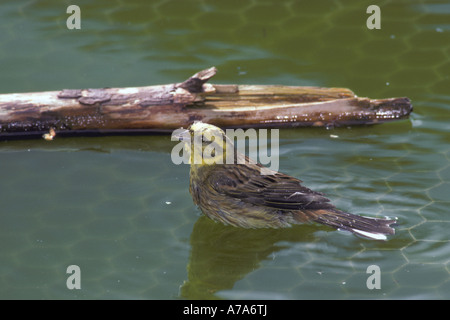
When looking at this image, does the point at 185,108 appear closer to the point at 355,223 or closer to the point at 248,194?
the point at 248,194

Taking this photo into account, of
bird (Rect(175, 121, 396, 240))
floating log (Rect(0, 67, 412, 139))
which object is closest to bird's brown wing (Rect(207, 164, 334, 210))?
bird (Rect(175, 121, 396, 240))

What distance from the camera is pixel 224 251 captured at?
6855 millimetres

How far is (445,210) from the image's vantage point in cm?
712

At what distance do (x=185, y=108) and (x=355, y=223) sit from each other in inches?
87.4

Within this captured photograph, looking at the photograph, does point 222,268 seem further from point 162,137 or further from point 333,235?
point 162,137

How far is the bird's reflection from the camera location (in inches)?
253

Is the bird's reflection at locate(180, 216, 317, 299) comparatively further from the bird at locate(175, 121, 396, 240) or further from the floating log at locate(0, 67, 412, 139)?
the floating log at locate(0, 67, 412, 139)

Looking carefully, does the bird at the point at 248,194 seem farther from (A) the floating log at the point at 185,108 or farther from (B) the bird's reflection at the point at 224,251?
(A) the floating log at the point at 185,108

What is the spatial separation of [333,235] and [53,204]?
247 cm

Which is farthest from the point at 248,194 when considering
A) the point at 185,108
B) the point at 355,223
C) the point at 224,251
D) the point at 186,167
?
the point at 185,108

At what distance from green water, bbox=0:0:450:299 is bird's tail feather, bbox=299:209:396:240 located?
93 mm

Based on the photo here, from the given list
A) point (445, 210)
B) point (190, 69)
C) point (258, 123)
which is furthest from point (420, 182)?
point (190, 69)

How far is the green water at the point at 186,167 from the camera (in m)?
6.45

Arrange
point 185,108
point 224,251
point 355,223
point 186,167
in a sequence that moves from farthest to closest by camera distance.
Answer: point 185,108 < point 186,167 < point 224,251 < point 355,223
